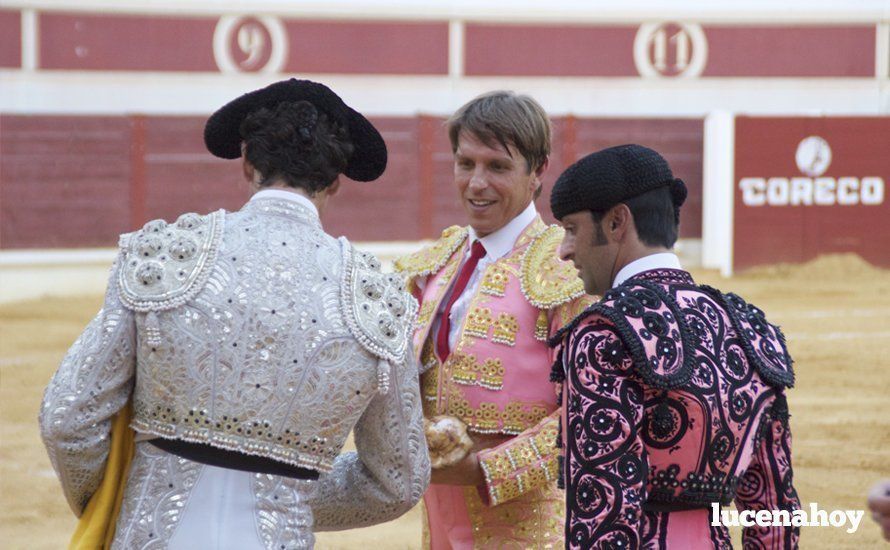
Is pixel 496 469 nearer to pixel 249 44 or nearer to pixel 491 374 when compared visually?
pixel 491 374

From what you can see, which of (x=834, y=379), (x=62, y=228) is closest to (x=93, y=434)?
(x=834, y=379)

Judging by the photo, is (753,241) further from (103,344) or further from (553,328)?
(103,344)

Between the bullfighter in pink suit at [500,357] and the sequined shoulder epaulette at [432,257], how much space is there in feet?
0.37

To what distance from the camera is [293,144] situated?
6.12 feet

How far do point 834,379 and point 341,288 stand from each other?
622 cm

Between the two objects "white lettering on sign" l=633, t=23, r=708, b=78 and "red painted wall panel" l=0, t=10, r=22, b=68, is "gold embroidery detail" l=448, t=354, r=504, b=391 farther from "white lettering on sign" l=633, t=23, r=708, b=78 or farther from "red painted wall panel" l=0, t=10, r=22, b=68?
"white lettering on sign" l=633, t=23, r=708, b=78

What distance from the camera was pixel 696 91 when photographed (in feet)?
43.0

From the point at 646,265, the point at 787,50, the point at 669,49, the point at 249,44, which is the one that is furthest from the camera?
the point at 787,50

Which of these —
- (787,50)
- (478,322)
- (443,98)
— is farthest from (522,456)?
(787,50)

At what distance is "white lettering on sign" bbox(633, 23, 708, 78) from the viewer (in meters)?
12.9

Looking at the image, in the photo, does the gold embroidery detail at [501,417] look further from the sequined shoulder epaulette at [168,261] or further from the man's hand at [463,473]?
the sequined shoulder epaulette at [168,261]

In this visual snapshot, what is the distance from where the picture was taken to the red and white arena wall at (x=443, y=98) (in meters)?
11.3

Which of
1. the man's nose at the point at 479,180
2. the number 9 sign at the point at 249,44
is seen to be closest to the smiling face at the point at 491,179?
the man's nose at the point at 479,180

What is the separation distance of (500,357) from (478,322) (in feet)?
0.27
